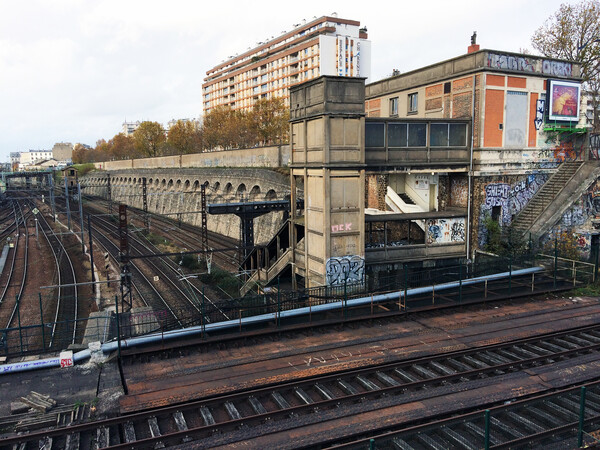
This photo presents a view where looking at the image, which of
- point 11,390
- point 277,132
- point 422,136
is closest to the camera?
point 11,390

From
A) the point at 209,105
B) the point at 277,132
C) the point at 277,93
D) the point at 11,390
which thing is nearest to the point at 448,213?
the point at 11,390

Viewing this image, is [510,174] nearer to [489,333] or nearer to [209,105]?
[489,333]

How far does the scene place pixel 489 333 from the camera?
1562 cm

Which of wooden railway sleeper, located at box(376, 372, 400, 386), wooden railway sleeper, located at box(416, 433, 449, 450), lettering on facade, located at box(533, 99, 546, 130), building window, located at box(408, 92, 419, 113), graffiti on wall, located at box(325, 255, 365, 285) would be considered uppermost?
building window, located at box(408, 92, 419, 113)

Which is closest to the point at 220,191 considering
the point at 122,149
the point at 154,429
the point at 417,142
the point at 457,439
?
the point at 417,142

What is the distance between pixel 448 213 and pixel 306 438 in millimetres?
15897

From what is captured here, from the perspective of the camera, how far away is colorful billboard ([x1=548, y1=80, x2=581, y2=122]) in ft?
79.3

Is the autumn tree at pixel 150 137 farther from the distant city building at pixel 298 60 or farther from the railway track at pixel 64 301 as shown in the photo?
the railway track at pixel 64 301

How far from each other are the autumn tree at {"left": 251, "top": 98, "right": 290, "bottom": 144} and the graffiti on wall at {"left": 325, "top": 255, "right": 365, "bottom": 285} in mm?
49420

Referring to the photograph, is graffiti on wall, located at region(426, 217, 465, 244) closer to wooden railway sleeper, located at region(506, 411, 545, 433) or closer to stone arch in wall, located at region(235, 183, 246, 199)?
wooden railway sleeper, located at region(506, 411, 545, 433)

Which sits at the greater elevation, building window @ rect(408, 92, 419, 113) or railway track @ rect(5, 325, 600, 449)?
building window @ rect(408, 92, 419, 113)

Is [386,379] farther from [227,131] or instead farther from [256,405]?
[227,131]

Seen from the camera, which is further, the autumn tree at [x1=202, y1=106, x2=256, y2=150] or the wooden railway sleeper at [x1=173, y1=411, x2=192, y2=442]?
the autumn tree at [x1=202, y1=106, x2=256, y2=150]

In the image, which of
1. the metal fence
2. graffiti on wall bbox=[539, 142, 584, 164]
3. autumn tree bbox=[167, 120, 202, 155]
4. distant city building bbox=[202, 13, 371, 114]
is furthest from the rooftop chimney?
autumn tree bbox=[167, 120, 202, 155]
